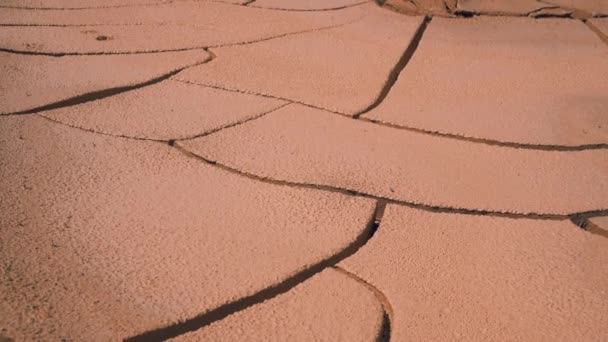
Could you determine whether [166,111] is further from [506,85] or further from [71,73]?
[506,85]

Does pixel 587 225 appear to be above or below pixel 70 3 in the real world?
below

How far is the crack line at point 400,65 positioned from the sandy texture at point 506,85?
0.06 feet

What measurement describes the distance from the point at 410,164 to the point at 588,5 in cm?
162

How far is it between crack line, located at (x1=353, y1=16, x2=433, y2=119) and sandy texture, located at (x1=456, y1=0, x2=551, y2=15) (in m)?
0.22

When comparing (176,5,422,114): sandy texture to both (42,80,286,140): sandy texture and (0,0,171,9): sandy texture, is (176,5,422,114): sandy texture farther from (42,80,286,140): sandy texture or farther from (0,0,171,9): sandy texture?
(0,0,171,9): sandy texture

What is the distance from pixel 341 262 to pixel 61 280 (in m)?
0.43

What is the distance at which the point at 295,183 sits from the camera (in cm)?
133

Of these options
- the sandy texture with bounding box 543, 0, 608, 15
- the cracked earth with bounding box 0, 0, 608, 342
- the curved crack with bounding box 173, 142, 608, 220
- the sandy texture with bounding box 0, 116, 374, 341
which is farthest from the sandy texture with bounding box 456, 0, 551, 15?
the sandy texture with bounding box 0, 116, 374, 341

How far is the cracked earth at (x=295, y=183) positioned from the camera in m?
0.99

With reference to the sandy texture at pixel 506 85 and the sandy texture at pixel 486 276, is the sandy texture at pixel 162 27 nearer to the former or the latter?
the sandy texture at pixel 506 85

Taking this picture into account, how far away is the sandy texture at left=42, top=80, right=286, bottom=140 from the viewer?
150 centimetres

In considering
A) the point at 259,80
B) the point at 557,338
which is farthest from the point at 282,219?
the point at 259,80

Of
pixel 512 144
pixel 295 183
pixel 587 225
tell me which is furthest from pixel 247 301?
pixel 512 144

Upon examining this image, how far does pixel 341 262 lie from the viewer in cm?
110
